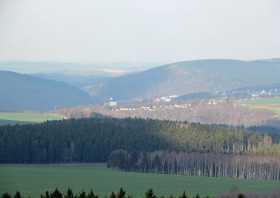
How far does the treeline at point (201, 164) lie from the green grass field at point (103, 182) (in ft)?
5.78

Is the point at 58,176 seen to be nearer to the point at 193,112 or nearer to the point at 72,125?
the point at 72,125

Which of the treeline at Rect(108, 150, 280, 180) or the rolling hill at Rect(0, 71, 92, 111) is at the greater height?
the rolling hill at Rect(0, 71, 92, 111)

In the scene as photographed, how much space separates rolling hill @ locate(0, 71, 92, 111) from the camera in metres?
145

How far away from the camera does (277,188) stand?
44875mm

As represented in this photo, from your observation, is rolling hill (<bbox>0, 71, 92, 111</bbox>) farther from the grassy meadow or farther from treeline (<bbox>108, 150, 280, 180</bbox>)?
treeline (<bbox>108, 150, 280, 180</bbox>)

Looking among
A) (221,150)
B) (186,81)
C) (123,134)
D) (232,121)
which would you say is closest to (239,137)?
(221,150)

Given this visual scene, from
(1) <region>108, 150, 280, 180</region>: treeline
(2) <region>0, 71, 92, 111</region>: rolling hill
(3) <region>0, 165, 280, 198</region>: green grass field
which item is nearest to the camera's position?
(3) <region>0, 165, 280, 198</region>: green grass field

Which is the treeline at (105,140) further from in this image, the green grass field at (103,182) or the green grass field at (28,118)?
the green grass field at (28,118)

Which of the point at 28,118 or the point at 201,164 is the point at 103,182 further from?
the point at 28,118

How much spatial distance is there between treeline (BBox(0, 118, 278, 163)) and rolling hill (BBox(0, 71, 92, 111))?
236 ft

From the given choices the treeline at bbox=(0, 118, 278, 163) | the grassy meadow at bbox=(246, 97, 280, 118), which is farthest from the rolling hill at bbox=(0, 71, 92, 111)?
the treeline at bbox=(0, 118, 278, 163)

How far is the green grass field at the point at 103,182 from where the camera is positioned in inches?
1652

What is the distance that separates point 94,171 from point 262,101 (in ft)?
263

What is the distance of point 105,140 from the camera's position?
6000cm
